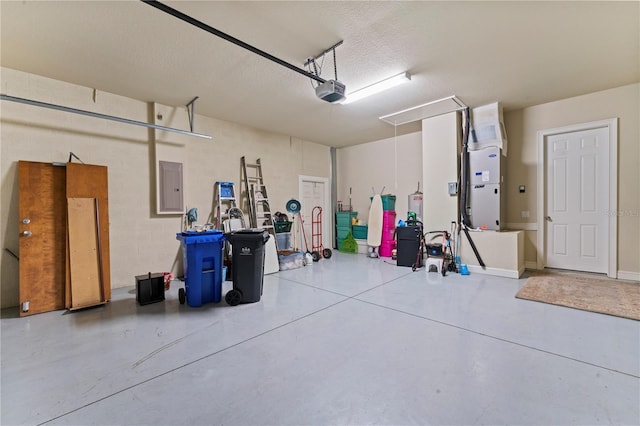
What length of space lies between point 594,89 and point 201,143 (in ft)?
22.2

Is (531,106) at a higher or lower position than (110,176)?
higher

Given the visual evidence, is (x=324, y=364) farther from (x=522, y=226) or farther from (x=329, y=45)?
(x=522, y=226)

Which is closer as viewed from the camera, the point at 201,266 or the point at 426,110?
the point at 201,266

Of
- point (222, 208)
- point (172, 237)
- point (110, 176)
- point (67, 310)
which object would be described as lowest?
point (67, 310)

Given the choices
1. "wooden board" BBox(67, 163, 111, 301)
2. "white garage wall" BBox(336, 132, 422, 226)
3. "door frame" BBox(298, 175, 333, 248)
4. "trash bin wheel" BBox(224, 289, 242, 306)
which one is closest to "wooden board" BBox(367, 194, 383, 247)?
"white garage wall" BBox(336, 132, 422, 226)

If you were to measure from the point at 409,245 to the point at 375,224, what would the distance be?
1290mm

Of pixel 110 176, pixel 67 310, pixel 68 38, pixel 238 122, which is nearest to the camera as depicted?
pixel 68 38

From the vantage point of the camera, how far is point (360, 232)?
286 inches

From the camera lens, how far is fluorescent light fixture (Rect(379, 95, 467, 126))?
464 centimetres

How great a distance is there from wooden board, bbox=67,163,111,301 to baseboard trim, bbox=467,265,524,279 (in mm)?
5815

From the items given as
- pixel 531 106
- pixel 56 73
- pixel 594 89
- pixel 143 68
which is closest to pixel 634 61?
pixel 594 89

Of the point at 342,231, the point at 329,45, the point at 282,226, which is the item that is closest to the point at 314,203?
the point at 342,231

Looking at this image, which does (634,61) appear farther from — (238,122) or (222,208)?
(222,208)

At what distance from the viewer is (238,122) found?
18.4 ft
